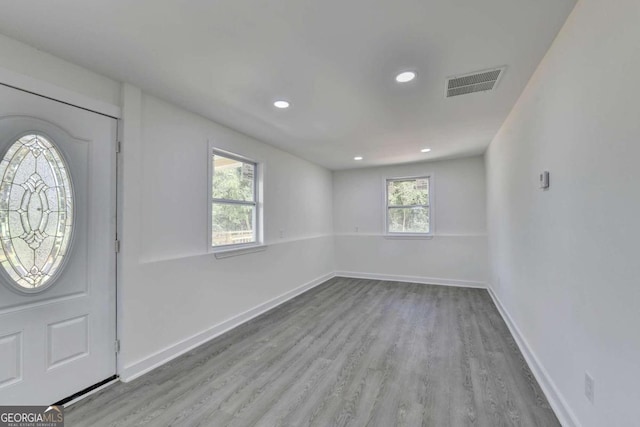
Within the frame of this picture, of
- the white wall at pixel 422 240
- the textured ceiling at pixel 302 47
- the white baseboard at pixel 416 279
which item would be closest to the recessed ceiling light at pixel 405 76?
the textured ceiling at pixel 302 47

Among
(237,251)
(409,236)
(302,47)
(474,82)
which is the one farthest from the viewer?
(409,236)

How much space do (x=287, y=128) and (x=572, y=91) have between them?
2724 mm

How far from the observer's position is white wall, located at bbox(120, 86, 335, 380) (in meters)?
2.44

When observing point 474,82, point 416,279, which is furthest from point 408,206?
point 474,82

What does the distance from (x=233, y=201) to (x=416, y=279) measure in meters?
4.06

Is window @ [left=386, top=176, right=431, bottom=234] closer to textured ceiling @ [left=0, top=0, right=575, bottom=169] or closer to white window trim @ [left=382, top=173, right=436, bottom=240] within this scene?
white window trim @ [left=382, top=173, right=436, bottom=240]

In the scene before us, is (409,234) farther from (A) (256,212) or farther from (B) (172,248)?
(B) (172,248)

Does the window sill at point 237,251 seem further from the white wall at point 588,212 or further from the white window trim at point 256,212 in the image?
the white wall at point 588,212

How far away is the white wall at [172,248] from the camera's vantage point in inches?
96.2

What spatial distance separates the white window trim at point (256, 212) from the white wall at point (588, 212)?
3110 millimetres

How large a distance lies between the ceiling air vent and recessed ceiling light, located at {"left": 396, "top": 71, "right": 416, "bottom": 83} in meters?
0.34

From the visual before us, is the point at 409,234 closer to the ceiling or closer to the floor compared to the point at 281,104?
closer to the floor

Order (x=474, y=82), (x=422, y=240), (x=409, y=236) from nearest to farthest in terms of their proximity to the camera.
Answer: (x=474, y=82), (x=422, y=240), (x=409, y=236)

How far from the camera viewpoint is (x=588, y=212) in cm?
150
